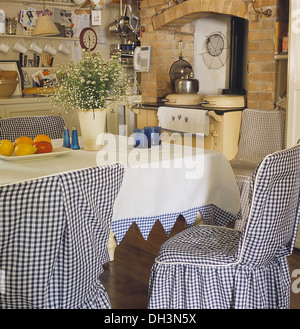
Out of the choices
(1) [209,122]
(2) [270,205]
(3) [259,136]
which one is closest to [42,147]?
(2) [270,205]

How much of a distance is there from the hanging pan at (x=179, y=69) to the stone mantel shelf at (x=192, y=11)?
0.31m

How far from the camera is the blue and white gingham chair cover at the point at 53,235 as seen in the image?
4.30ft

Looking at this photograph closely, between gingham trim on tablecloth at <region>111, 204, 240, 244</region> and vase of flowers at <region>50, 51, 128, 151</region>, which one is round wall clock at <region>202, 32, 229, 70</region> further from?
gingham trim on tablecloth at <region>111, 204, 240, 244</region>

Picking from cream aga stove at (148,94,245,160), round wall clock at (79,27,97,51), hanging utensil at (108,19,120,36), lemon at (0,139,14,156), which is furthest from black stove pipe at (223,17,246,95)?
lemon at (0,139,14,156)

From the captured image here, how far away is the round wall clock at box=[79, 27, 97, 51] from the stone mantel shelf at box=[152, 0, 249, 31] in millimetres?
1676

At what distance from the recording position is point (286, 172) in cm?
168

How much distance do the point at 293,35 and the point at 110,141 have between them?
132 centimetres

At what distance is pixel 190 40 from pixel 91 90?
9.10 ft

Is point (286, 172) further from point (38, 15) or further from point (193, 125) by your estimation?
point (38, 15)

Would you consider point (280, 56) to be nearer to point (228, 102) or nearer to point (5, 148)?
point (228, 102)

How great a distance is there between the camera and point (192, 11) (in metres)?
4.18
